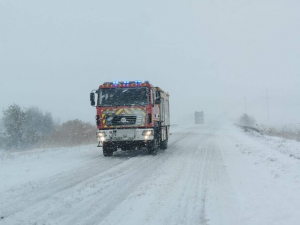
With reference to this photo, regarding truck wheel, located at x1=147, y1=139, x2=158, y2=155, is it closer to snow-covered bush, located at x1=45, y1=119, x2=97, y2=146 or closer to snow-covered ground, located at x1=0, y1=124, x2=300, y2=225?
snow-covered ground, located at x1=0, y1=124, x2=300, y2=225

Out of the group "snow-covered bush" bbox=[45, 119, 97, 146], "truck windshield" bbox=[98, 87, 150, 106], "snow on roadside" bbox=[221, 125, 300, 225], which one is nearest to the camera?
"snow on roadside" bbox=[221, 125, 300, 225]

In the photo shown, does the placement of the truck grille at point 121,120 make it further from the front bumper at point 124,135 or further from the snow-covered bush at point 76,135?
the snow-covered bush at point 76,135

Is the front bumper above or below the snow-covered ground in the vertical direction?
above

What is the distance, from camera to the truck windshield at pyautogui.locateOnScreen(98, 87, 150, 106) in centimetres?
1351

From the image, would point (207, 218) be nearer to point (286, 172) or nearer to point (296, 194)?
point (296, 194)

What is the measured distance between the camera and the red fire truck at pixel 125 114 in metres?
13.4

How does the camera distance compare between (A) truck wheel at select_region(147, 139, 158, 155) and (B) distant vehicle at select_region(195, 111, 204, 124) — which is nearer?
(A) truck wheel at select_region(147, 139, 158, 155)

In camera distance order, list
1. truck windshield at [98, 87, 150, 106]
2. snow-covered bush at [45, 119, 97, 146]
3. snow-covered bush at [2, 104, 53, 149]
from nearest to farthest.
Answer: truck windshield at [98, 87, 150, 106], snow-covered bush at [45, 119, 97, 146], snow-covered bush at [2, 104, 53, 149]

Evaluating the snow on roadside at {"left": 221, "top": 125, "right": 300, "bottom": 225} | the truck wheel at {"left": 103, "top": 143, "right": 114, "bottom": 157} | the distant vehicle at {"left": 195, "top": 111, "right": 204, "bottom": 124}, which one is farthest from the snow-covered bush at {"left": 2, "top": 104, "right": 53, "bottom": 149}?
the distant vehicle at {"left": 195, "top": 111, "right": 204, "bottom": 124}

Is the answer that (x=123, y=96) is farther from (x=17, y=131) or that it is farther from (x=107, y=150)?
(x=17, y=131)

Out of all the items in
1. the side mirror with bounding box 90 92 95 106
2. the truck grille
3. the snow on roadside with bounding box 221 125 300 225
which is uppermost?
the side mirror with bounding box 90 92 95 106

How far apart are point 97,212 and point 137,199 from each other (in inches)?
41.2

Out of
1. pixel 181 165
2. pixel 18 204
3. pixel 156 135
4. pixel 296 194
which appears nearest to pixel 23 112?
pixel 156 135

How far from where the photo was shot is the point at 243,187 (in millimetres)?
7328
